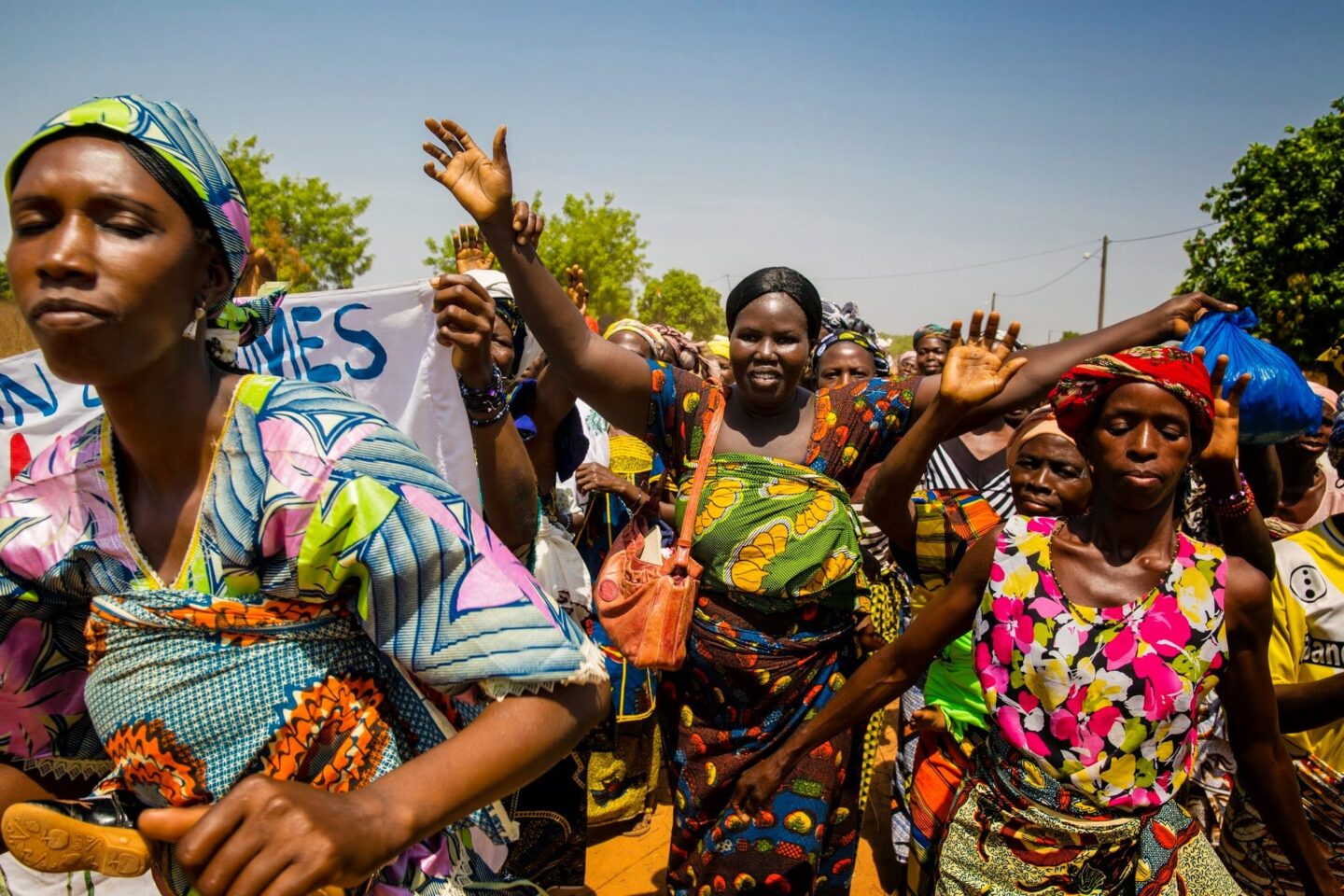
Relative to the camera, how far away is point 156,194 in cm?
121

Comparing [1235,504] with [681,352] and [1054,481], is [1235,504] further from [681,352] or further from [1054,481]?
[681,352]

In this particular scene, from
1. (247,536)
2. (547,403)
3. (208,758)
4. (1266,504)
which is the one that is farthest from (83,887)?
(1266,504)

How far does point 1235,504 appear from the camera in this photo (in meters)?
2.47

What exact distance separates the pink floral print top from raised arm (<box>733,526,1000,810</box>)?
163 millimetres

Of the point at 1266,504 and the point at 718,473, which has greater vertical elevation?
the point at 718,473

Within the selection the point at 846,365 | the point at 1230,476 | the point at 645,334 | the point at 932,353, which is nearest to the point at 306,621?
the point at 1230,476

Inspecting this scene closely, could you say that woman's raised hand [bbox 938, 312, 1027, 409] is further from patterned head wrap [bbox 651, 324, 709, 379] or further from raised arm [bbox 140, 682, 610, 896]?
patterned head wrap [bbox 651, 324, 709, 379]

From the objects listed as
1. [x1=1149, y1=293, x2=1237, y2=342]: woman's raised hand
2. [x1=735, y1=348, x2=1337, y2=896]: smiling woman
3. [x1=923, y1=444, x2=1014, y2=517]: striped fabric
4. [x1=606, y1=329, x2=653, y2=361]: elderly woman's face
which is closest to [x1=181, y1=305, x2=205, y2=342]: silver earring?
[x1=735, y1=348, x2=1337, y2=896]: smiling woman

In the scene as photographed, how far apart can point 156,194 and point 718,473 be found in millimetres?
1962

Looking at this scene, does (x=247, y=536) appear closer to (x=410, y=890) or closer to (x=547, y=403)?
(x=410, y=890)

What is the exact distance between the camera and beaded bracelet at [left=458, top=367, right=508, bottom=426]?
8.41ft

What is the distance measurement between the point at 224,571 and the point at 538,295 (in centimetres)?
148

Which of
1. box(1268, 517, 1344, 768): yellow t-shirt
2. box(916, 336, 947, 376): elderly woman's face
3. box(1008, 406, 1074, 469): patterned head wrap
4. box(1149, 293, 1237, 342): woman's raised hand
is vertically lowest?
box(1268, 517, 1344, 768): yellow t-shirt

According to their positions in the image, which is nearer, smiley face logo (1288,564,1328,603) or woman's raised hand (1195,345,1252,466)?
woman's raised hand (1195,345,1252,466)
